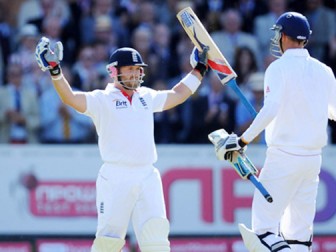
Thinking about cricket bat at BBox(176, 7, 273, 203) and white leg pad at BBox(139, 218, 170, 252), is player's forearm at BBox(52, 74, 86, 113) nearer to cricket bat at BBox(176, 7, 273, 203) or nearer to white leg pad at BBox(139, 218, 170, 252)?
white leg pad at BBox(139, 218, 170, 252)

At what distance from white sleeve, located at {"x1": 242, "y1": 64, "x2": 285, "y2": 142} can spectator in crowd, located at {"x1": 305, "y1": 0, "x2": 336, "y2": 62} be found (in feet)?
18.2

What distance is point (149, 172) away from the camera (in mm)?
8812

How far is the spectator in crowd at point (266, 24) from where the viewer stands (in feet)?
45.7

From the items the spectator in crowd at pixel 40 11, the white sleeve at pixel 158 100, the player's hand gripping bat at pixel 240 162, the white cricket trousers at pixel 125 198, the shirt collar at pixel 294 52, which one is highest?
the spectator in crowd at pixel 40 11

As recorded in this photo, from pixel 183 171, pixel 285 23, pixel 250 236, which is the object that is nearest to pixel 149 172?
pixel 250 236

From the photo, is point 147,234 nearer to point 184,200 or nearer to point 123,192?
point 123,192

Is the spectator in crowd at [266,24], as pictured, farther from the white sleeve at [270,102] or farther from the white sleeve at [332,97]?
the white sleeve at [270,102]

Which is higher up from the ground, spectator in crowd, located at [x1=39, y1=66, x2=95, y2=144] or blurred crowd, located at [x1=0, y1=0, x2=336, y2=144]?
blurred crowd, located at [x1=0, y1=0, x2=336, y2=144]

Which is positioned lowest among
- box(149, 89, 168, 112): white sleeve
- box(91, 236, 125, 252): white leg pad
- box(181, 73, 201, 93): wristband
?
box(91, 236, 125, 252): white leg pad

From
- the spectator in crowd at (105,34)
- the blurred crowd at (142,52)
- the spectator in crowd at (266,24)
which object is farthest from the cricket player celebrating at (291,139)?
the spectator in crowd at (266,24)

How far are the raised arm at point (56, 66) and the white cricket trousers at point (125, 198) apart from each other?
54 cm

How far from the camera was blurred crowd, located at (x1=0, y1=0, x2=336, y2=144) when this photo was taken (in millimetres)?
12453

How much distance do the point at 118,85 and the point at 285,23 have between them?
134 cm

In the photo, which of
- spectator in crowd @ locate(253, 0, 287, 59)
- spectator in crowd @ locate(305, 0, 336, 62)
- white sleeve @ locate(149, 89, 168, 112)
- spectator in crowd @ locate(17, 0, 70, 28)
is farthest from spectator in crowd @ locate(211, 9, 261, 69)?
white sleeve @ locate(149, 89, 168, 112)
